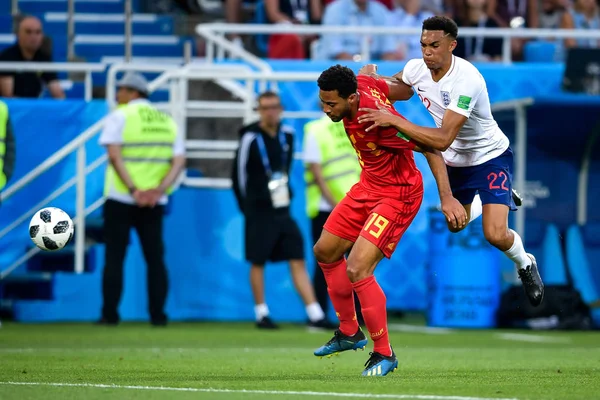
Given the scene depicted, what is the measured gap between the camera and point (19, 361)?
939cm

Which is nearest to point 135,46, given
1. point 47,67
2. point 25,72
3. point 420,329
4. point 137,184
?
point 25,72

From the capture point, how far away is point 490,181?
30.5 feet

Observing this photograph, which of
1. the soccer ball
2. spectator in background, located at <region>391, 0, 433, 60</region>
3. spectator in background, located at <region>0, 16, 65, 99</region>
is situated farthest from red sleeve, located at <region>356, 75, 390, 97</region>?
spectator in background, located at <region>391, 0, 433, 60</region>

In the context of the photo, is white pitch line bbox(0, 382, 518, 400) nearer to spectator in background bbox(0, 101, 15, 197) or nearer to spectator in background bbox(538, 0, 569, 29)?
spectator in background bbox(0, 101, 15, 197)

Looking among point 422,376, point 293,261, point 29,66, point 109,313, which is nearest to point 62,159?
point 29,66

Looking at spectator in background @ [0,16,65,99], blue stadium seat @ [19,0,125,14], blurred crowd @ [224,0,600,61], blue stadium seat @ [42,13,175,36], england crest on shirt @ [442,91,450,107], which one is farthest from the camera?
blue stadium seat @ [19,0,125,14]

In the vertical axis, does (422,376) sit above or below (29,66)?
below

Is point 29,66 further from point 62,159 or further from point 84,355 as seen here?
point 84,355

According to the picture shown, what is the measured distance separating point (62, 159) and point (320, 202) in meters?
3.10

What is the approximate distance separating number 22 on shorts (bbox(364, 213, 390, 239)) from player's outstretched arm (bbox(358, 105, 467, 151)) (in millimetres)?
572

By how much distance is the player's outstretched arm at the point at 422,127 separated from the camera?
327 inches

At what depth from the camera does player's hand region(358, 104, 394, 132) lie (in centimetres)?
828

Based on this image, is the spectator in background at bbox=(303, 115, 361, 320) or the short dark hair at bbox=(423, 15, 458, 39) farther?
the spectator in background at bbox=(303, 115, 361, 320)

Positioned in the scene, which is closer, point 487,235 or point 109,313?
point 487,235
